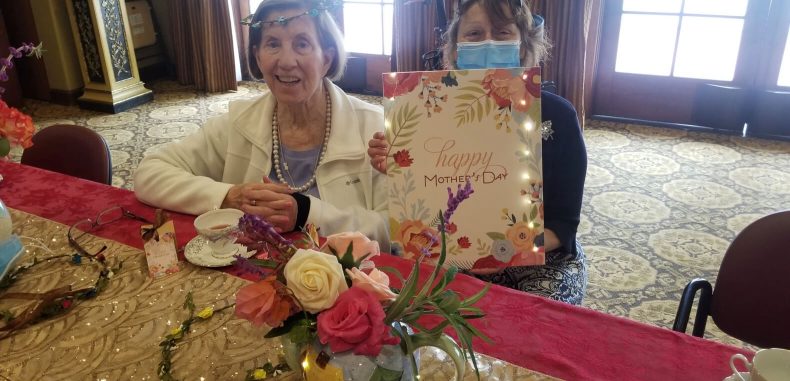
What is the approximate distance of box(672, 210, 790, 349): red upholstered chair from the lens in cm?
130

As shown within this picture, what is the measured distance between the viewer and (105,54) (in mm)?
4836

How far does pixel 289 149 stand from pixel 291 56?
0.27m

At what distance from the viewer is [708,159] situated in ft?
12.6

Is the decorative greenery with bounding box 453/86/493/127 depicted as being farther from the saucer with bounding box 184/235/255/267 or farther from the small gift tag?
the small gift tag

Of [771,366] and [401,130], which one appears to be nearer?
[771,366]

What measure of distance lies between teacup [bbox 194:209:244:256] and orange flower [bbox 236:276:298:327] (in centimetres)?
55

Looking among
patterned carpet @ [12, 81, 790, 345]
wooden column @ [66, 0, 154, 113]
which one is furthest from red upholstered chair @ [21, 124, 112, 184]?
wooden column @ [66, 0, 154, 113]

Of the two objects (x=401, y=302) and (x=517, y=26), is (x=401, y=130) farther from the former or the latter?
(x=517, y=26)

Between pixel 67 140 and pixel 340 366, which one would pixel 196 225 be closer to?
pixel 340 366

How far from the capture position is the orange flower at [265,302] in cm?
74

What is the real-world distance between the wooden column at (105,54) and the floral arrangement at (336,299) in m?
4.72

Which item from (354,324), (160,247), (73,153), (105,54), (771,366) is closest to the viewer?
(354,324)

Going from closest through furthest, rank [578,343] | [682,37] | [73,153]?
[578,343], [73,153], [682,37]

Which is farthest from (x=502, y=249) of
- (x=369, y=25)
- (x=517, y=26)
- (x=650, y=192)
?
(x=369, y=25)
